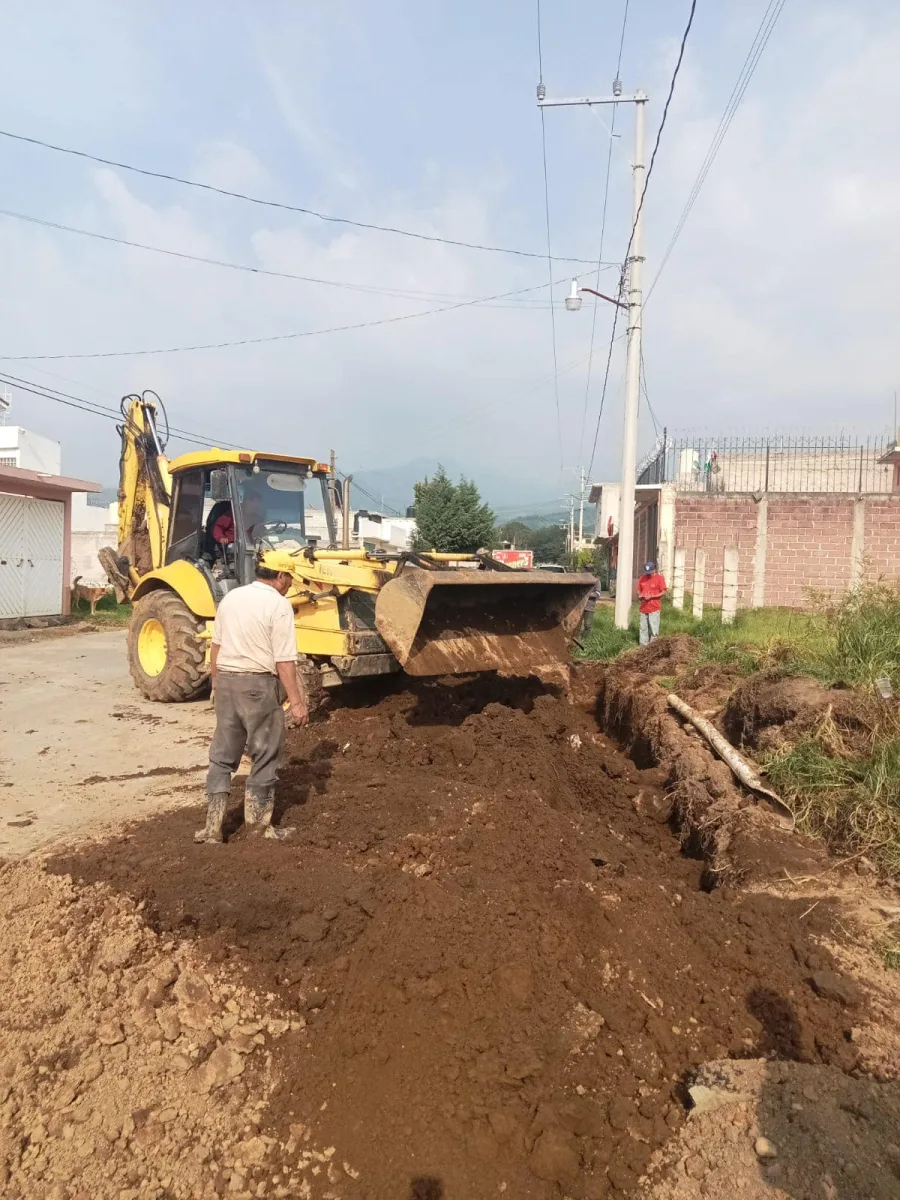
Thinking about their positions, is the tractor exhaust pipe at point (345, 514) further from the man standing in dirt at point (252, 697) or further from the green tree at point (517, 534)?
the green tree at point (517, 534)

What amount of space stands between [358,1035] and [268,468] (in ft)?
20.8

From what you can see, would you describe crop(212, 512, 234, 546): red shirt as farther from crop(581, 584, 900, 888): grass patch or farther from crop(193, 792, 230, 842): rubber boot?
crop(581, 584, 900, 888): grass patch

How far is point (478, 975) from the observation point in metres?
3.50

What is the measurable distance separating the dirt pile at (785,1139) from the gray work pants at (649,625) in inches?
Result: 314

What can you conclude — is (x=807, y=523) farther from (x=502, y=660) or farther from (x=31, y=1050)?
(x=31, y=1050)

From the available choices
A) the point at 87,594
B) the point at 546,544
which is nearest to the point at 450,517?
the point at 87,594

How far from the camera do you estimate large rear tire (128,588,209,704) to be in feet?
28.9

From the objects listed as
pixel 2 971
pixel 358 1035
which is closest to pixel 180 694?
pixel 2 971

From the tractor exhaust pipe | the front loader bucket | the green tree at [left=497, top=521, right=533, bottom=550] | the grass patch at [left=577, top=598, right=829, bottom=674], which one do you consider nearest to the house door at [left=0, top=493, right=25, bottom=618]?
the tractor exhaust pipe

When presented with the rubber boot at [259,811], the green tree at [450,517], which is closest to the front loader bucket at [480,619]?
the rubber boot at [259,811]

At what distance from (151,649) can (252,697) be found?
5.34m

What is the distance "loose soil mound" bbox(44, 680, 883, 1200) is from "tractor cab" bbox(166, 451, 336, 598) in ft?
11.9

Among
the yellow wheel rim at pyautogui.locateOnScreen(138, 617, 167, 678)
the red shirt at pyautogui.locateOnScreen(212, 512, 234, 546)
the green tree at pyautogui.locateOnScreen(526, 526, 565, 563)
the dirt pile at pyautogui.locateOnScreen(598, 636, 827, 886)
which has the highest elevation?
the green tree at pyautogui.locateOnScreen(526, 526, 565, 563)

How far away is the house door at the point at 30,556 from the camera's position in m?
17.5
